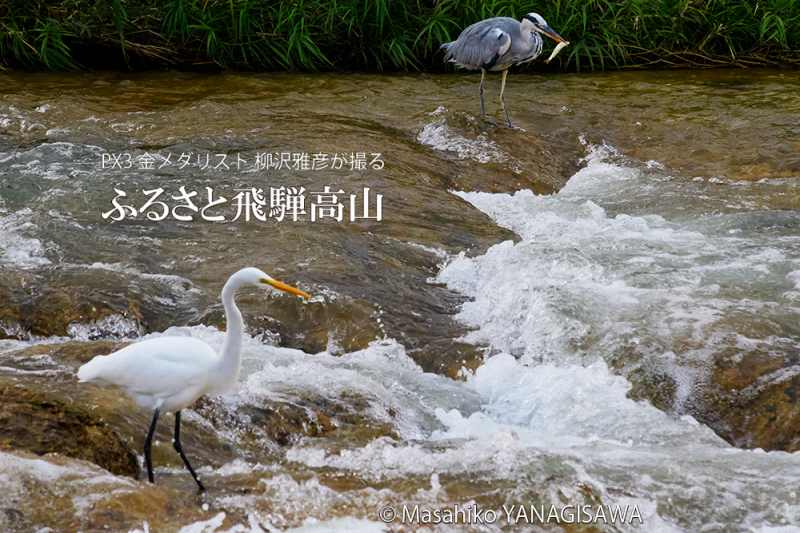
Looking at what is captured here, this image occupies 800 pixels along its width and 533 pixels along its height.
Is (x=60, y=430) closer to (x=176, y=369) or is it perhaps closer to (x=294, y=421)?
(x=176, y=369)

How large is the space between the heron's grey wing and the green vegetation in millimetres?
1996

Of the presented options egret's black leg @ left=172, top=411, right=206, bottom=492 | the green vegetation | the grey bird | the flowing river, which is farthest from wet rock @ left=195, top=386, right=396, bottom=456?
the green vegetation

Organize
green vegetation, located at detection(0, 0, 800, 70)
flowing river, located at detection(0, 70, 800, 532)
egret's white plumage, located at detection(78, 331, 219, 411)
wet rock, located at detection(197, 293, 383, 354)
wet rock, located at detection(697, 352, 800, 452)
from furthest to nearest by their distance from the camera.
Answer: green vegetation, located at detection(0, 0, 800, 70) < wet rock, located at detection(197, 293, 383, 354) < wet rock, located at detection(697, 352, 800, 452) < flowing river, located at detection(0, 70, 800, 532) < egret's white plumage, located at detection(78, 331, 219, 411)

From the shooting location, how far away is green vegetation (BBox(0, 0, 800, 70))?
10.7 metres

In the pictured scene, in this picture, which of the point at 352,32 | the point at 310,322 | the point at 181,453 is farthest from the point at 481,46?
the point at 181,453

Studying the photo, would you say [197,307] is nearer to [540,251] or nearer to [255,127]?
[540,251]

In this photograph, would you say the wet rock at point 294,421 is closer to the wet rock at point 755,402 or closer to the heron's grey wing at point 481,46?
the wet rock at point 755,402

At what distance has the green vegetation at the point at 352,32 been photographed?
35.1ft

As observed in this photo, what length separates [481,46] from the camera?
8500 mm

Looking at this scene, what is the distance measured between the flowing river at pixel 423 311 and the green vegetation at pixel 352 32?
4.63ft

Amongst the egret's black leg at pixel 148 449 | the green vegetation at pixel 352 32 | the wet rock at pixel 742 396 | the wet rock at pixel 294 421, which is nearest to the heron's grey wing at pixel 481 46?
the green vegetation at pixel 352 32

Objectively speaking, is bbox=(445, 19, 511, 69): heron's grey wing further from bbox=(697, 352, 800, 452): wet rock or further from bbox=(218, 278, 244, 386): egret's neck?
bbox=(218, 278, 244, 386): egret's neck

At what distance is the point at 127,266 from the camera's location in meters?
5.86

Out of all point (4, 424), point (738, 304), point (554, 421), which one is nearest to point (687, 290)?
point (738, 304)
